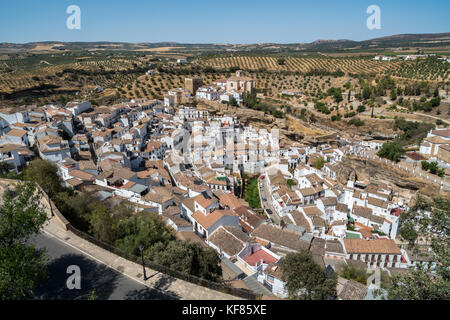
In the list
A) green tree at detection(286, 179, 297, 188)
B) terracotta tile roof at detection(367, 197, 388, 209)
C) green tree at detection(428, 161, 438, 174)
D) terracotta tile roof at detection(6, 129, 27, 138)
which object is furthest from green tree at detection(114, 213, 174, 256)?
green tree at detection(428, 161, 438, 174)

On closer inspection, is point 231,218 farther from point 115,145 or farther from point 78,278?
point 115,145

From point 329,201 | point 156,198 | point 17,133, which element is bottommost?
point 329,201

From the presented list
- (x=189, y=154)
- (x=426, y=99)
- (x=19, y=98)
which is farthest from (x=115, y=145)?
(x=426, y=99)

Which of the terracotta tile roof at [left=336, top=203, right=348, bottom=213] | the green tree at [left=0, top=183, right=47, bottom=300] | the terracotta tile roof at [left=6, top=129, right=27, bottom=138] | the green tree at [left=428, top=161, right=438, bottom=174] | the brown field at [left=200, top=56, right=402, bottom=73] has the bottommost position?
the terracotta tile roof at [left=336, top=203, right=348, bottom=213]

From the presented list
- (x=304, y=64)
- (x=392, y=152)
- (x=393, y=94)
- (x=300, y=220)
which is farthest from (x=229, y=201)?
(x=304, y=64)

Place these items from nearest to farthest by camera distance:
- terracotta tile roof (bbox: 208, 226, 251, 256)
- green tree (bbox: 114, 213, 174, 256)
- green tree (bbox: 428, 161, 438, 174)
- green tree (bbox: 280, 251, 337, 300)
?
green tree (bbox: 280, 251, 337, 300), green tree (bbox: 114, 213, 174, 256), terracotta tile roof (bbox: 208, 226, 251, 256), green tree (bbox: 428, 161, 438, 174)

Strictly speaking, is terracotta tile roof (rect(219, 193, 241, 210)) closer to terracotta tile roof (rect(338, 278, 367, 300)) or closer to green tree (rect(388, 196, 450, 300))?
terracotta tile roof (rect(338, 278, 367, 300))

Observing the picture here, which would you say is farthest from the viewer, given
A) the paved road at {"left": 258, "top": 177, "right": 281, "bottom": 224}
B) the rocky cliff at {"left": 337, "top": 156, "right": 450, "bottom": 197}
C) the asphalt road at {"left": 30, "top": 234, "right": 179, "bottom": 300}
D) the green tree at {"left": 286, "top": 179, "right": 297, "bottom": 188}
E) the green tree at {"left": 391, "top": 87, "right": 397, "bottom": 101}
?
the green tree at {"left": 391, "top": 87, "right": 397, "bottom": 101}

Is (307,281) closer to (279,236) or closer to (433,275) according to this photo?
(433,275)
